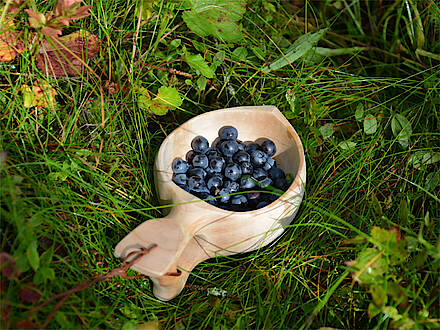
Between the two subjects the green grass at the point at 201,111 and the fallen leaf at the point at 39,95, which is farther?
the fallen leaf at the point at 39,95

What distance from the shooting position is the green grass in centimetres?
118

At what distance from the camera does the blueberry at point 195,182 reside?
1.33m

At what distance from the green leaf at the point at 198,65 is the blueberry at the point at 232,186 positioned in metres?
0.40

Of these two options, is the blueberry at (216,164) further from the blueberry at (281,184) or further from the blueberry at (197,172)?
the blueberry at (281,184)

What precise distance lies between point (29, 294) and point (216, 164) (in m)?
0.64

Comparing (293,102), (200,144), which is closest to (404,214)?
(293,102)


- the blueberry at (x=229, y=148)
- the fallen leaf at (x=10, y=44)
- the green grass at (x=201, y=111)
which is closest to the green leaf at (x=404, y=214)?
the green grass at (x=201, y=111)

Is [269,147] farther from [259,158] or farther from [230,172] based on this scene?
[230,172]

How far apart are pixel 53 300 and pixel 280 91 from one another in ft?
3.35

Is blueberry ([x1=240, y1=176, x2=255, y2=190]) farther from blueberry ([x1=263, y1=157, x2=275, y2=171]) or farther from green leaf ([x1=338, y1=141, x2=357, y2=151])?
green leaf ([x1=338, y1=141, x2=357, y2=151])

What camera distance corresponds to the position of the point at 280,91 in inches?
64.1

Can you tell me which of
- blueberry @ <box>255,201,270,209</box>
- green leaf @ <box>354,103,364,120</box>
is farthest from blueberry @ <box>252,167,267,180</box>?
green leaf @ <box>354,103,364,120</box>

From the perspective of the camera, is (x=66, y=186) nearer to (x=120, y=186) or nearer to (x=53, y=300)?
(x=120, y=186)

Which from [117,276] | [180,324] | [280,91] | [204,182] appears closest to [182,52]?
[280,91]
